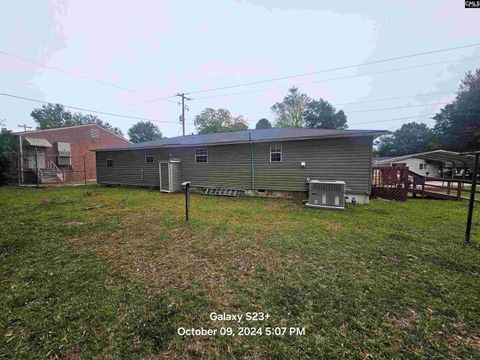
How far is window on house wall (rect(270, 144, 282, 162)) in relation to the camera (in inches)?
365

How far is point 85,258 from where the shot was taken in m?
3.40

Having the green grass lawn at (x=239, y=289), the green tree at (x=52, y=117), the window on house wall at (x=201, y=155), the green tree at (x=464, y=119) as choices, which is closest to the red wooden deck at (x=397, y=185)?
the green grass lawn at (x=239, y=289)

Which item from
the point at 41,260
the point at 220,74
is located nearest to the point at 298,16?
the point at 220,74

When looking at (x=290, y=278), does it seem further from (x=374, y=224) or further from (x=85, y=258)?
(x=374, y=224)

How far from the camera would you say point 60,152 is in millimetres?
18500

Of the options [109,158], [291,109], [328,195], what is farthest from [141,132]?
[328,195]

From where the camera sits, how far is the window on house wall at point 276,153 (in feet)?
30.5

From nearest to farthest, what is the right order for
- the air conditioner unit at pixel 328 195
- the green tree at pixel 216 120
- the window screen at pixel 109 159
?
the air conditioner unit at pixel 328 195
the window screen at pixel 109 159
the green tree at pixel 216 120

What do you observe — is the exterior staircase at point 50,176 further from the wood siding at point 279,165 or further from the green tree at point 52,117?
the green tree at point 52,117

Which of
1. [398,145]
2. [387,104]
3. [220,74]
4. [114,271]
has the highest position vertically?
[220,74]

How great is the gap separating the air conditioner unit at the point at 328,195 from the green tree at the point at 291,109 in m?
28.8

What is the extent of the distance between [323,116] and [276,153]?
83.9ft

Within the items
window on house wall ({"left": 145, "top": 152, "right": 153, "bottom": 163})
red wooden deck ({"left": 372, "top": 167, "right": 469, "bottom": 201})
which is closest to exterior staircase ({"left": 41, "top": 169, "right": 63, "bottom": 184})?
window on house wall ({"left": 145, "top": 152, "right": 153, "bottom": 163})

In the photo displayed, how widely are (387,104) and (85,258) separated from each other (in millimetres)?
38737
